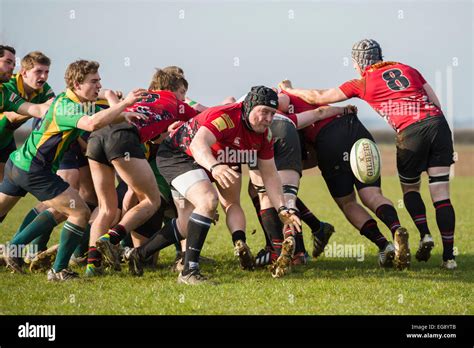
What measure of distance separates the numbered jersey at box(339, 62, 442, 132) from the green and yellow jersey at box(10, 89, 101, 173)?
114 inches

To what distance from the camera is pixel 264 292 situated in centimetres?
634

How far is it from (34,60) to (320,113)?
3.25 metres

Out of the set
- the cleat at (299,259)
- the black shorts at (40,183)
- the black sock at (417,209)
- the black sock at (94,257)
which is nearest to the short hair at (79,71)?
the black shorts at (40,183)

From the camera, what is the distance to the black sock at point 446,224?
7.75 meters

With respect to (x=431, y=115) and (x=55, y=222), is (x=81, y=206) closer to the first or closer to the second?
(x=55, y=222)

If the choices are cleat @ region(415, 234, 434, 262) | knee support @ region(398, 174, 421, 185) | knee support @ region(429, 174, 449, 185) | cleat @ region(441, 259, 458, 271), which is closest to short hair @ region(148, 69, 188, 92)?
knee support @ region(398, 174, 421, 185)

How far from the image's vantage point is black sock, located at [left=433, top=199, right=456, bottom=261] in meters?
7.75

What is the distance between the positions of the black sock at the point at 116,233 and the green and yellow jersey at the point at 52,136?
2.85ft

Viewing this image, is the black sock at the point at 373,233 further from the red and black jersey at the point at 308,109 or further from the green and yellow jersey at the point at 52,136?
the green and yellow jersey at the point at 52,136

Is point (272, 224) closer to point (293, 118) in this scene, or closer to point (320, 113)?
point (293, 118)

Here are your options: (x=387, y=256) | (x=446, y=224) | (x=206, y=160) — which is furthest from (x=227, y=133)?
(x=446, y=224)

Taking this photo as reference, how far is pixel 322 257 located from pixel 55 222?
10.4 ft

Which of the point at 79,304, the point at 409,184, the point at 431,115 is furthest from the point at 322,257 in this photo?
the point at 79,304

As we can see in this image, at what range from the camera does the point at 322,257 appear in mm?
8805
